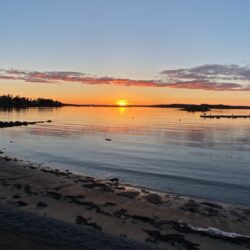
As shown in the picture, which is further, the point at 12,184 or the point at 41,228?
the point at 12,184

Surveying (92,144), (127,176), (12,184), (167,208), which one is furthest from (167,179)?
(92,144)

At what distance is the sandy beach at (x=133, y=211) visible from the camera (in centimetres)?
1189

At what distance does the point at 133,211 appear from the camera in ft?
48.8

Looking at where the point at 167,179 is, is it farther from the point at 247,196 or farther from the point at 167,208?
the point at 167,208

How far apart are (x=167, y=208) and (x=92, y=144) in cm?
2936

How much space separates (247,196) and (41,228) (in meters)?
12.7

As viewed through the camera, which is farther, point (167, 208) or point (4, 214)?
point (167, 208)

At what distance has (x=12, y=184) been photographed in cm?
1856

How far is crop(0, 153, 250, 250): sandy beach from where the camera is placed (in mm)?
11891

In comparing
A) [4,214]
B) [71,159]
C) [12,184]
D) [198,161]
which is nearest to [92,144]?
[71,159]

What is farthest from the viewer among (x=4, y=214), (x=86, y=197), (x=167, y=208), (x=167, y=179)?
(x=167, y=179)

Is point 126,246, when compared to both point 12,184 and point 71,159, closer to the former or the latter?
point 12,184

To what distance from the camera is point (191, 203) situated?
16.9 m

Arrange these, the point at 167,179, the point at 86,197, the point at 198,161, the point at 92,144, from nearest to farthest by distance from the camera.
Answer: the point at 86,197 → the point at 167,179 → the point at 198,161 → the point at 92,144
